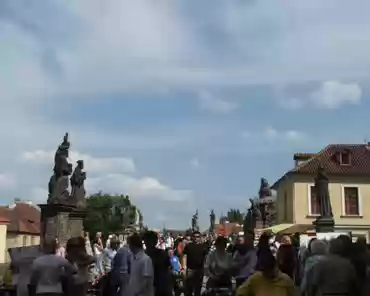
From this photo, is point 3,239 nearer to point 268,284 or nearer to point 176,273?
point 176,273

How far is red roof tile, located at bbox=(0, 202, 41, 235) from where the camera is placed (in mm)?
97875

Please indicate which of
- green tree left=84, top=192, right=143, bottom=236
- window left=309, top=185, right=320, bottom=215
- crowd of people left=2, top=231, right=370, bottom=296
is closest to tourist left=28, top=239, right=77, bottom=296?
crowd of people left=2, top=231, right=370, bottom=296

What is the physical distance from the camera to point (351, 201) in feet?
181

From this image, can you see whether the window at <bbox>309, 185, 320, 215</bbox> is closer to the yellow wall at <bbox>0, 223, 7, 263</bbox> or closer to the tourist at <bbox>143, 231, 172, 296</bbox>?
the tourist at <bbox>143, 231, 172, 296</bbox>

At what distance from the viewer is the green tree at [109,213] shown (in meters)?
114

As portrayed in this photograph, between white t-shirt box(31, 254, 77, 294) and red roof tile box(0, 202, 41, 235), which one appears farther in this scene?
red roof tile box(0, 202, 41, 235)

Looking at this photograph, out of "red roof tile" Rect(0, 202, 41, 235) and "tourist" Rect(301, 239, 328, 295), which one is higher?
"red roof tile" Rect(0, 202, 41, 235)

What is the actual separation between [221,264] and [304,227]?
37.9 m

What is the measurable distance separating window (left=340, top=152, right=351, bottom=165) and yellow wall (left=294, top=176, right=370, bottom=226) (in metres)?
1.66

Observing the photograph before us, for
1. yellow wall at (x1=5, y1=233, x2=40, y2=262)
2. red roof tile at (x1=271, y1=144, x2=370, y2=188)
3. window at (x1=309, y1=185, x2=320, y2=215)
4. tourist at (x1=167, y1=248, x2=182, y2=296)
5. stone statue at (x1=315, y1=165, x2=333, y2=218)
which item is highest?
red roof tile at (x1=271, y1=144, x2=370, y2=188)

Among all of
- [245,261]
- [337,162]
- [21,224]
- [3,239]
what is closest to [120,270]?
[245,261]

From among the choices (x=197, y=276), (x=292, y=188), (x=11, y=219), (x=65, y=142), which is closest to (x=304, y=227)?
(x=292, y=188)

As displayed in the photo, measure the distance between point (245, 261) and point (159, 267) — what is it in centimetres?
181

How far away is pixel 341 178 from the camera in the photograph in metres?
55.1
